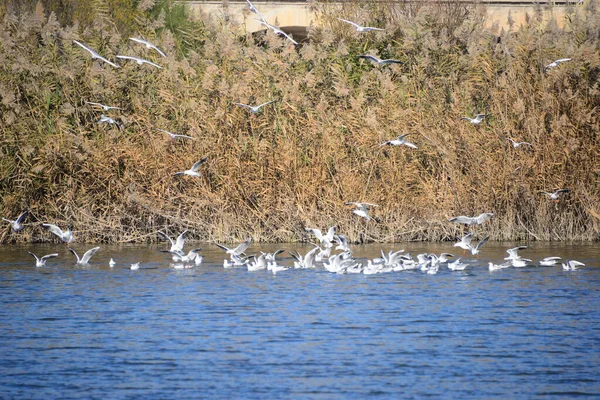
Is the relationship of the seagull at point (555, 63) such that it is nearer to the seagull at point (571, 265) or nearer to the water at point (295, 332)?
the water at point (295, 332)

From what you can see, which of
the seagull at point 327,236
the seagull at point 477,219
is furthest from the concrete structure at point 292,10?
the seagull at point 327,236

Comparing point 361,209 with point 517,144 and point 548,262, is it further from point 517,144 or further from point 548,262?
point 548,262

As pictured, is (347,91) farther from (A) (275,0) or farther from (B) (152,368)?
(A) (275,0)

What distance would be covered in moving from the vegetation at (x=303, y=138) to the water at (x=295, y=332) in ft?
7.14

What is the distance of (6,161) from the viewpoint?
23359mm

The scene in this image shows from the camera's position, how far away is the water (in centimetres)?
1194

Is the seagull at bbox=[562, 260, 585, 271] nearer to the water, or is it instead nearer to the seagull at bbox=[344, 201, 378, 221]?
the water

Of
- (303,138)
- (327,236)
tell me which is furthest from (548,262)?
(303,138)

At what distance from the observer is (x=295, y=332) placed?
14.6 meters

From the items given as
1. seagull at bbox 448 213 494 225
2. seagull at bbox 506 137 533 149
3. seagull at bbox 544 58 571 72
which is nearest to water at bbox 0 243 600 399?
seagull at bbox 448 213 494 225

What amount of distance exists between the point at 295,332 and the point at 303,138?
356 inches

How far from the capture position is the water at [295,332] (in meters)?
11.9

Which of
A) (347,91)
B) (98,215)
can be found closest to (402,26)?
(347,91)

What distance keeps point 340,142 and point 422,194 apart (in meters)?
1.84
